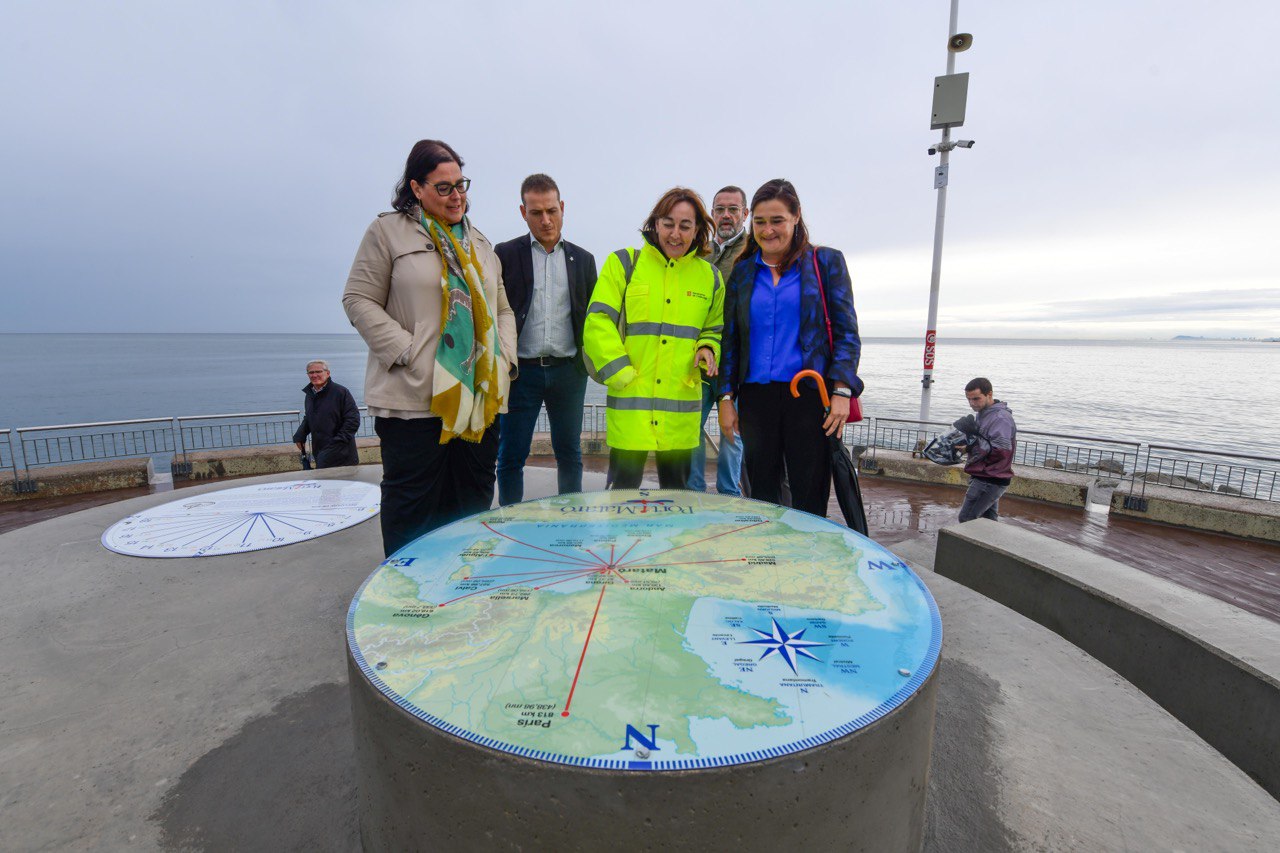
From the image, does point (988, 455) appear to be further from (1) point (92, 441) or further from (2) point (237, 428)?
(2) point (237, 428)

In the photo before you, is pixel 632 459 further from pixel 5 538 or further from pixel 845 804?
pixel 5 538

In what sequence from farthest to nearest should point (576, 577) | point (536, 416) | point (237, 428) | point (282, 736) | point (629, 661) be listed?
point (237, 428)
point (536, 416)
point (282, 736)
point (576, 577)
point (629, 661)

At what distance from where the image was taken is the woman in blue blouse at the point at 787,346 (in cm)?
374

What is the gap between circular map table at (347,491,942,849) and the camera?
1.45 metres

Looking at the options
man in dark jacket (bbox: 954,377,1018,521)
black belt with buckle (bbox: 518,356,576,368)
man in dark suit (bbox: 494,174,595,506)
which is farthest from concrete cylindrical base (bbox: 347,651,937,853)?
man in dark jacket (bbox: 954,377,1018,521)

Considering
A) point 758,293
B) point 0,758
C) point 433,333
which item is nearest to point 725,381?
point 758,293

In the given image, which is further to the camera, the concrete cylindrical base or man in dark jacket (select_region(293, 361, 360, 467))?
man in dark jacket (select_region(293, 361, 360, 467))

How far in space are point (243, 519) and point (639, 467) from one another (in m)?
3.38

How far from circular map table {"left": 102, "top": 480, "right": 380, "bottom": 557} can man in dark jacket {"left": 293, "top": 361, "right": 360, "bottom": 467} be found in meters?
1.89

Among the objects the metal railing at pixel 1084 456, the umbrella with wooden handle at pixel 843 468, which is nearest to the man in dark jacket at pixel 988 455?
the metal railing at pixel 1084 456

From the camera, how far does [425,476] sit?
135 inches

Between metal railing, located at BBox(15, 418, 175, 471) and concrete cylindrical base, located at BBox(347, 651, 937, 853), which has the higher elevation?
concrete cylindrical base, located at BBox(347, 651, 937, 853)

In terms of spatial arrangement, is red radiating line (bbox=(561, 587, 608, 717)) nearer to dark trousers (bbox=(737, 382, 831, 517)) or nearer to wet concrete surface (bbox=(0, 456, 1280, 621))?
dark trousers (bbox=(737, 382, 831, 517))

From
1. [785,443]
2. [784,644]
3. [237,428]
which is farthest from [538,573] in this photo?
[237,428]
